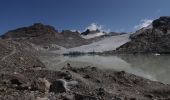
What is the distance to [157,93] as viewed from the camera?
19047mm

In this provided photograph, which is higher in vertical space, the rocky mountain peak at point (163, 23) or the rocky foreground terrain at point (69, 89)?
the rocky mountain peak at point (163, 23)

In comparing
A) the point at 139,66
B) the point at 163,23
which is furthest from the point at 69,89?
the point at 163,23

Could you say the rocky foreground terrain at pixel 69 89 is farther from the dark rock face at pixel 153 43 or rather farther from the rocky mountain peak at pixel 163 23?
the rocky mountain peak at pixel 163 23

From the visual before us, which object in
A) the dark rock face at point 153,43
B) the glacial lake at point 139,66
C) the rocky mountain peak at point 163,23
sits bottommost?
the glacial lake at point 139,66

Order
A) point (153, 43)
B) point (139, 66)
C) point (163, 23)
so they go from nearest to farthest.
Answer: point (139, 66)
point (153, 43)
point (163, 23)

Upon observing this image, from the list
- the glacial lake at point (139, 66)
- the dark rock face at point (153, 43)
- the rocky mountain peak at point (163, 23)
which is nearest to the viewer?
the glacial lake at point (139, 66)

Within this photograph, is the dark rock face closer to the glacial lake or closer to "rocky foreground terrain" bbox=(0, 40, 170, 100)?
the glacial lake

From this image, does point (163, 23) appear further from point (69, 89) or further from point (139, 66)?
point (69, 89)

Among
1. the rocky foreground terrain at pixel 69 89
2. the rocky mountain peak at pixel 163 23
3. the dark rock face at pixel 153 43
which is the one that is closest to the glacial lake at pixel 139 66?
the rocky foreground terrain at pixel 69 89

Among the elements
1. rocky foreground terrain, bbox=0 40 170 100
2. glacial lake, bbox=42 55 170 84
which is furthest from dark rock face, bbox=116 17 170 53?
rocky foreground terrain, bbox=0 40 170 100

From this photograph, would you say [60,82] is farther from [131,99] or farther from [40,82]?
[131,99]

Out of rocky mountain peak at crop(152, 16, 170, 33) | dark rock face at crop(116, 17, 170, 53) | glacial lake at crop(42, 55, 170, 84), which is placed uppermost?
rocky mountain peak at crop(152, 16, 170, 33)

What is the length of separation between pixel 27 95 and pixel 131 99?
193 inches

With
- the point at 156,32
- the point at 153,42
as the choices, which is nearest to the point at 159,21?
the point at 156,32
